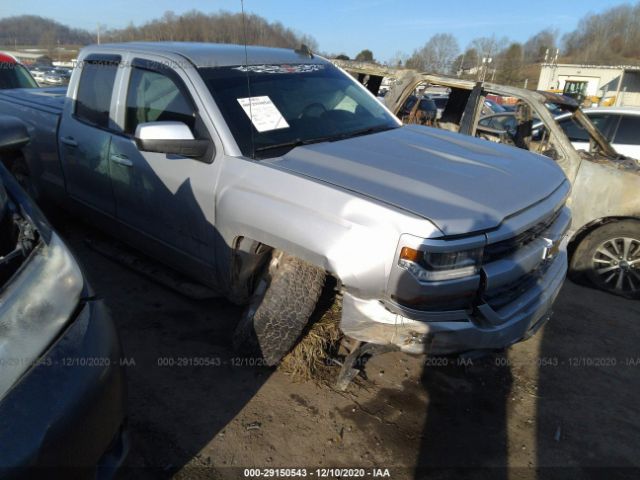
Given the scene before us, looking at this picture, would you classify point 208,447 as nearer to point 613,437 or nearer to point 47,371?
point 47,371

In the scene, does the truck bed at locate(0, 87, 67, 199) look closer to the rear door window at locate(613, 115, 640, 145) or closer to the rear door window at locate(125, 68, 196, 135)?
the rear door window at locate(125, 68, 196, 135)

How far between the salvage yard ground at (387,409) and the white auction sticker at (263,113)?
131 cm

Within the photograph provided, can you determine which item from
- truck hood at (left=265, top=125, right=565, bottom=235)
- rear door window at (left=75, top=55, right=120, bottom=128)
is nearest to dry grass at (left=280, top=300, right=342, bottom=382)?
truck hood at (left=265, top=125, right=565, bottom=235)

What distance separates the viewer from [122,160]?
3.48m

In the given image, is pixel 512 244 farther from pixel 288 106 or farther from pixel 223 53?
pixel 223 53

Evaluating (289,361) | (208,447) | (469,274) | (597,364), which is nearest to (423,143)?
(469,274)

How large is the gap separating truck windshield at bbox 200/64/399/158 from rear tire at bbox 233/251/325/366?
70cm

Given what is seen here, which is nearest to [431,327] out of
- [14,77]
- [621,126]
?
[621,126]

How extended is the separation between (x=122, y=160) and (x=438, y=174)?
2263 mm

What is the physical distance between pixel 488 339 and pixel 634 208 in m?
2.87

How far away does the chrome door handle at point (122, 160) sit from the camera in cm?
343

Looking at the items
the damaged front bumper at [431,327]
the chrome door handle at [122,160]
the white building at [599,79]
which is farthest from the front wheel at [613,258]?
the white building at [599,79]

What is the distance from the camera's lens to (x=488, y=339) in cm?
235

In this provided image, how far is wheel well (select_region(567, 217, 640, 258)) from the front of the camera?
14.4 ft
